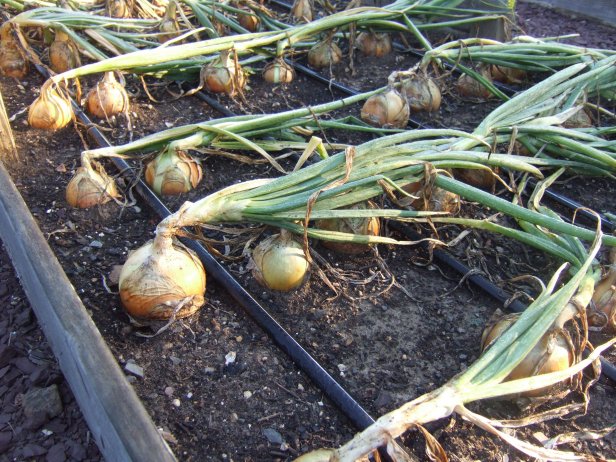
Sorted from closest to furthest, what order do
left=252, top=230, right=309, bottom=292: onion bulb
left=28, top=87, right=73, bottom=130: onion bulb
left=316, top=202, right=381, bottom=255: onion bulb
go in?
left=252, top=230, right=309, bottom=292: onion bulb < left=316, top=202, right=381, bottom=255: onion bulb < left=28, top=87, right=73, bottom=130: onion bulb

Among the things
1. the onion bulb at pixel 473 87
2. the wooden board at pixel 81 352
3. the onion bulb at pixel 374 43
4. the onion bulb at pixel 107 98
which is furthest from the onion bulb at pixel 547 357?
the onion bulb at pixel 374 43

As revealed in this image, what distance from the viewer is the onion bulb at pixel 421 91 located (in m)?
3.07

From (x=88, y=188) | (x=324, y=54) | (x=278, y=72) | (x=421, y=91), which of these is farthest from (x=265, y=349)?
(x=324, y=54)

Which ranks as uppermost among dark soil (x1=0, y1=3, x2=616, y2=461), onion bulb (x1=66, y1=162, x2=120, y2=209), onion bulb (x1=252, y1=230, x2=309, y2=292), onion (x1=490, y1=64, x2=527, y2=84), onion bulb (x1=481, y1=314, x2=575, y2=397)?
onion (x1=490, y1=64, x2=527, y2=84)

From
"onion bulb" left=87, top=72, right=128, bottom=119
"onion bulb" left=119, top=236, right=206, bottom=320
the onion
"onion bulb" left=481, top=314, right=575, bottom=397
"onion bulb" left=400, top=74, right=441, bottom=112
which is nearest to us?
"onion bulb" left=481, top=314, right=575, bottom=397

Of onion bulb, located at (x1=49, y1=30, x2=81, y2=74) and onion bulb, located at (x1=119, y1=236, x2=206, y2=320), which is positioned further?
onion bulb, located at (x1=49, y1=30, x2=81, y2=74)

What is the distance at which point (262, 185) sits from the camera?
1.92m

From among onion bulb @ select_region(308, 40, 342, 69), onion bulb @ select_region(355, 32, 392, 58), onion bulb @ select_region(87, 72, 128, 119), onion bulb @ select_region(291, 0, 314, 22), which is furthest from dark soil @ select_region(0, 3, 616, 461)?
onion bulb @ select_region(291, 0, 314, 22)

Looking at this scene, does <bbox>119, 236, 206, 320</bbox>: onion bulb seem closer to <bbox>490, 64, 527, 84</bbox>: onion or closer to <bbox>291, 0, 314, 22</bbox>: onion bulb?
<bbox>490, 64, 527, 84</bbox>: onion

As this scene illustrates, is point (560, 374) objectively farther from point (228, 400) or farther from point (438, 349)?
point (228, 400)

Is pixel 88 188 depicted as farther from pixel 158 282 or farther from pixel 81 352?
pixel 81 352

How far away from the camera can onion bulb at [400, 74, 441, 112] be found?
3.07 m

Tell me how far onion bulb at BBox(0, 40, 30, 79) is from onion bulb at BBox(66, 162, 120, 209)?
1445 millimetres

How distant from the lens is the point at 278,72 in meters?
3.39
